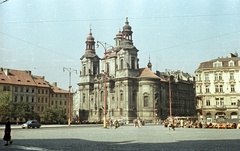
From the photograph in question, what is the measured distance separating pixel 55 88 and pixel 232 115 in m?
60.4

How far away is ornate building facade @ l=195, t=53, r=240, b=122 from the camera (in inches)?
2886

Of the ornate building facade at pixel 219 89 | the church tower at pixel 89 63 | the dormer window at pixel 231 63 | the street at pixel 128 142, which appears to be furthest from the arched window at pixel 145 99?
the street at pixel 128 142

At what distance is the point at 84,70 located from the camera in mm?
110750

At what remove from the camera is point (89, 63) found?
109 meters

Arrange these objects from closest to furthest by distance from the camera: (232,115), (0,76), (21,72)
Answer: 1. (232,115)
2. (0,76)
3. (21,72)

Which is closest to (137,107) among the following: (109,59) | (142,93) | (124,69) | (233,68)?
(142,93)

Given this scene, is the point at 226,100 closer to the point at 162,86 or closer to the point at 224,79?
the point at 224,79

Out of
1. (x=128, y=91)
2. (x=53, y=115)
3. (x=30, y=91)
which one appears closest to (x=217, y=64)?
(x=128, y=91)

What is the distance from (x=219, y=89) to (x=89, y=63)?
4731cm

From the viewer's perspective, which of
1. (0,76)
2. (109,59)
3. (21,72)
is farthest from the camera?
(109,59)

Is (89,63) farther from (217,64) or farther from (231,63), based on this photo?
(231,63)

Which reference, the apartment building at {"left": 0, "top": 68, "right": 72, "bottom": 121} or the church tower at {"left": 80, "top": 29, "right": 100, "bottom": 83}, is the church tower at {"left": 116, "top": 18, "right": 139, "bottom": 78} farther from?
the apartment building at {"left": 0, "top": 68, "right": 72, "bottom": 121}

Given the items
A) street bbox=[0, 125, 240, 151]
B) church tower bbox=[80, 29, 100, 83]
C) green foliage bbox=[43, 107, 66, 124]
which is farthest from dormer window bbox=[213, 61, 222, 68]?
street bbox=[0, 125, 240, 151]

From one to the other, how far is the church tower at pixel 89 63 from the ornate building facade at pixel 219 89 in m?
40.9
